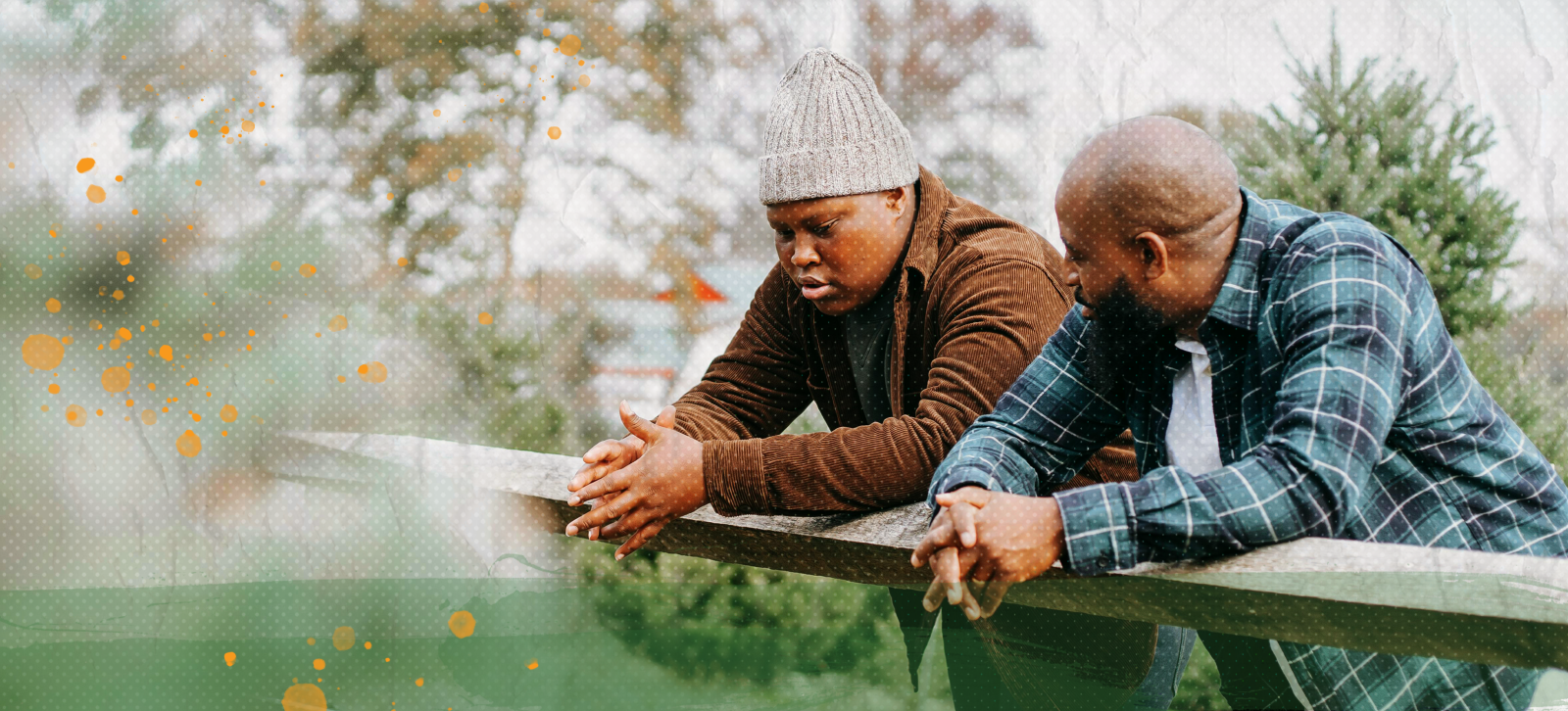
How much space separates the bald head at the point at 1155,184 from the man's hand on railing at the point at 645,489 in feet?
2.62

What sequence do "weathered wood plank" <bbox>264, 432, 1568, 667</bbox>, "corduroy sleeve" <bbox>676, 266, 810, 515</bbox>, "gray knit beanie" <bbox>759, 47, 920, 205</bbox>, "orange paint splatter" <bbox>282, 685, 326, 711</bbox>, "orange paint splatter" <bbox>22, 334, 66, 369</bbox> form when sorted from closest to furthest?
"weathered wood plank" <bbox>264, 432, 1568, 667</bbox> < "orange paint splatter" <bbox>282, 685, 326, 711</bbox> < "gray knit beanie" <bbox>759, 47, 920, 205</bbox> < "corduroy sleeve" <bbox>676, 266, 810, 515</bbox> < "orange paint splatter" <bbox>22, 334, 66, 369</bbox>

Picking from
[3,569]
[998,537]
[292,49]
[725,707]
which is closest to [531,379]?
[292,49]

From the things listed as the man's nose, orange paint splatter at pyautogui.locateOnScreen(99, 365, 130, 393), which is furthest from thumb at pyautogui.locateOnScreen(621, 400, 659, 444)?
orange paint splatter at pyautogui.locateOnScreen(99, 365, 130, 393)

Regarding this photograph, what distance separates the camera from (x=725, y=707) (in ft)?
5.84

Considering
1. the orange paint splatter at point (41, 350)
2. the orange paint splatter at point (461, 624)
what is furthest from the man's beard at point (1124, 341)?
the orange paint splatter at point (41, 350)

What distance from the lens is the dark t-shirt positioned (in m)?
2.31

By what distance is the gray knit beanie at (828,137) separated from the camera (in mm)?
2168

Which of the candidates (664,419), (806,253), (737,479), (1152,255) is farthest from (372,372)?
(1152,255)

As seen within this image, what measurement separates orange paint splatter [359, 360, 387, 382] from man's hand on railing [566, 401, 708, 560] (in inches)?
Result: 57.3

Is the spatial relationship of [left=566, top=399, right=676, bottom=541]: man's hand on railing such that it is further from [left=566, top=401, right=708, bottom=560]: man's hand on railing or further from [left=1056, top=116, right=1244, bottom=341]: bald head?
[left=1056, top=116, right=1244, bottom=341]: bald head

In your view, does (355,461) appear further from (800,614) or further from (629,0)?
(629,0)

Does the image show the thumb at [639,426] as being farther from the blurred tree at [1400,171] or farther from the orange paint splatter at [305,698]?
the blurred tree at [1400,171]

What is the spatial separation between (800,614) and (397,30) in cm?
342

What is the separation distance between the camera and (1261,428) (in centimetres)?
145
